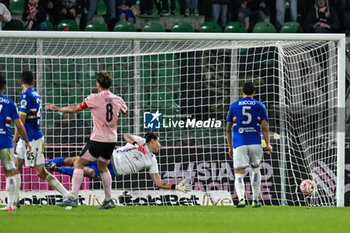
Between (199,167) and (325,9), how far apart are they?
7067 mm

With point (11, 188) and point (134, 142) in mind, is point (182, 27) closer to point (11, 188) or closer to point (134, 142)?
point (134, 142)

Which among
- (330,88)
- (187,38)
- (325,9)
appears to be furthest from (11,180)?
(325,9)

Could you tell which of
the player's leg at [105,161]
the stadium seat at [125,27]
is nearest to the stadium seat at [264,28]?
the stadium seat at [125,27]

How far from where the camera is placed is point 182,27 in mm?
16672

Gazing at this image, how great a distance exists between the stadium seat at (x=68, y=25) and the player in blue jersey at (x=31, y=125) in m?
6.90

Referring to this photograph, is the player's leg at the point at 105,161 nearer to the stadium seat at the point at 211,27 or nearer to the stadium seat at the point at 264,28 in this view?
the stadium seat at the point at 211,27

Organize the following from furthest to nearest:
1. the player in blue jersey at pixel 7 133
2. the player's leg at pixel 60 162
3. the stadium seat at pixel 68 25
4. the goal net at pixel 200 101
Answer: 1. the stadium seat at pixel 68 25
2. the goal net at pixel 200 101
3. the player's leg at pixel 60 162
4. the player in blue jersey at pixel 7 133

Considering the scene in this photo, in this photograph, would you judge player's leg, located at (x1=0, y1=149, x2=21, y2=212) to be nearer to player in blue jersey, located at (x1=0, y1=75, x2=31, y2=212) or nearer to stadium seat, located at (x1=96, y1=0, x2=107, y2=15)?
player in blue jersey, located at (x1=0, y1=75, x2=31, y2=212)

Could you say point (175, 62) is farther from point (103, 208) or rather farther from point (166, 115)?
point (103, 208)

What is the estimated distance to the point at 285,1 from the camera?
18297mm

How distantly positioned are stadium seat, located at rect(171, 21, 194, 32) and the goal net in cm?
386

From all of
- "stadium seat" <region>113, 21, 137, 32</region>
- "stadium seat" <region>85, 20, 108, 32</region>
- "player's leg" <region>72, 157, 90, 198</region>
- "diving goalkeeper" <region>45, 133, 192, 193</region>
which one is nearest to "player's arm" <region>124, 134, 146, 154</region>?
"diving goalkeeper" <region>45, 133, 192, 193</region>

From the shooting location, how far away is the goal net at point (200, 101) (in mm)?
11742

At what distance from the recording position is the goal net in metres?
11.7
